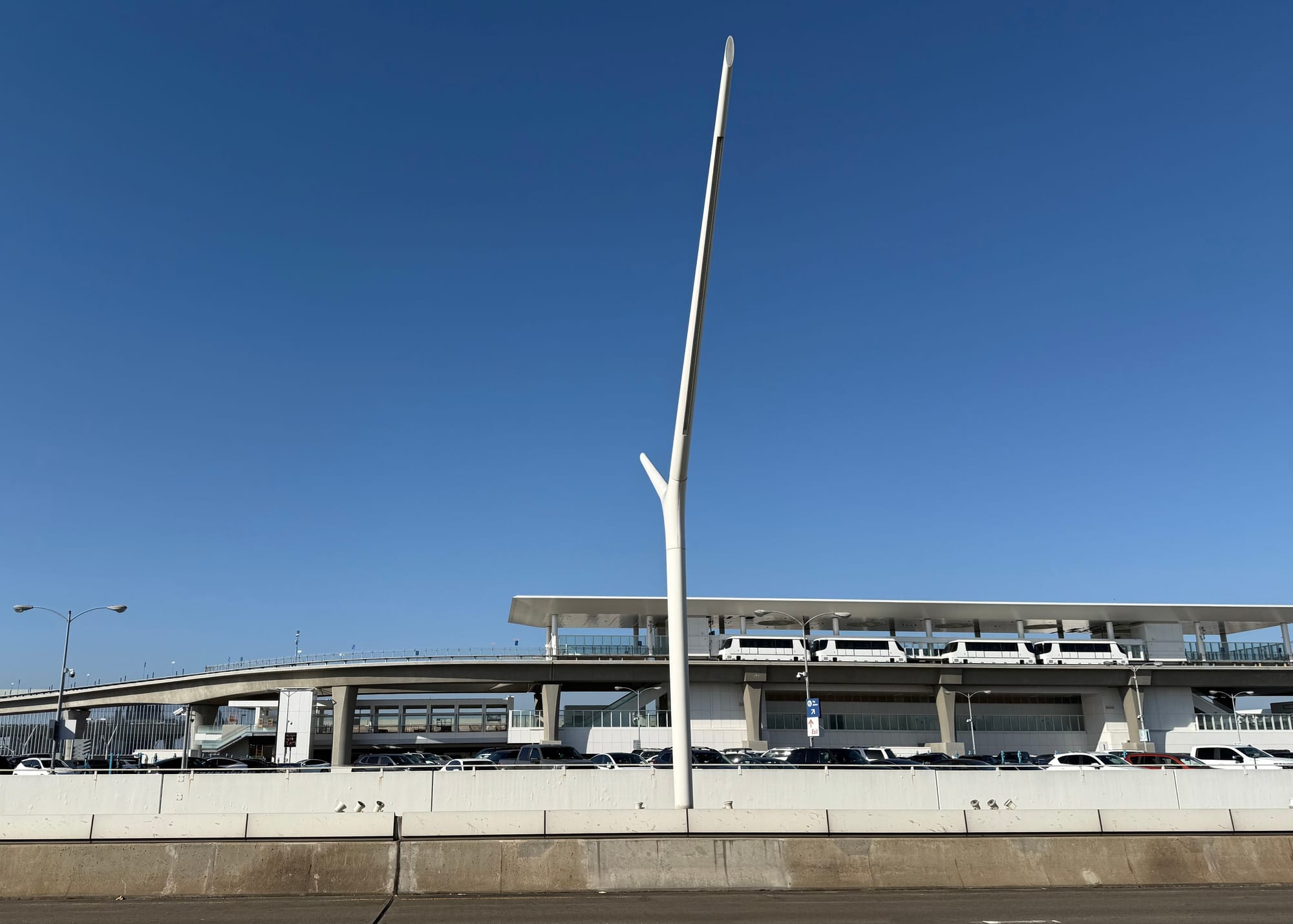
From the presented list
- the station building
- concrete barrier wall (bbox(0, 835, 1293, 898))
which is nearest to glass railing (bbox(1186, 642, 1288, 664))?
the station building

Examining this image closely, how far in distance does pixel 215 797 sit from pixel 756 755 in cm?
2769

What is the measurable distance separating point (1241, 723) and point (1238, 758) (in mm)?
37447

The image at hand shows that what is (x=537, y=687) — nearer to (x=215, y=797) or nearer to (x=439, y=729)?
(x=439, y=729)

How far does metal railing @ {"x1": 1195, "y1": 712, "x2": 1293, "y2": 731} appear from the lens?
77.2m

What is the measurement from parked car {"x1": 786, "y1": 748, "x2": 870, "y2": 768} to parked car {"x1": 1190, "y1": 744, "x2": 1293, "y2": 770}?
16515 mm

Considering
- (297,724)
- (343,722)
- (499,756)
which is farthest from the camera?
(343,722)

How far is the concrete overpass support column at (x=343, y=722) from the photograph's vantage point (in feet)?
249

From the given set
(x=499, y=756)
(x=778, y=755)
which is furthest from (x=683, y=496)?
(x=778, y=755)

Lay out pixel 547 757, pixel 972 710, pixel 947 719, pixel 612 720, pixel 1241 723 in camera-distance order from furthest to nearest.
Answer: pixel 972 710
pixel 1241 723
pixel 947 719
pixel 612 720
pixel 547 757


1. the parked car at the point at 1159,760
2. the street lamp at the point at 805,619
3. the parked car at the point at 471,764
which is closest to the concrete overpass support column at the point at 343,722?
the street lamp at the point at 805,619

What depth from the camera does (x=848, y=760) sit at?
132 feet

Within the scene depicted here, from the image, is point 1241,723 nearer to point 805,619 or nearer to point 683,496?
point 805,619

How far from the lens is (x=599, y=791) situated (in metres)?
27.4

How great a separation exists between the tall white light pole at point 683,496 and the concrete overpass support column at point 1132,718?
7065 cm
